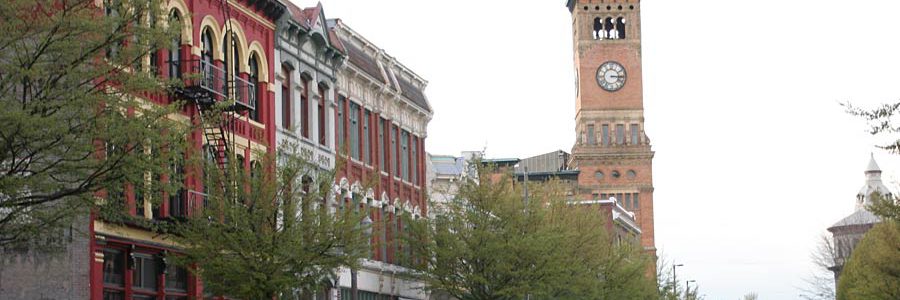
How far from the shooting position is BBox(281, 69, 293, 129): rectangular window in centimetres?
4831

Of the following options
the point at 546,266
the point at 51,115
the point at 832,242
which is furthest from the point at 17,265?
the point at 832,242

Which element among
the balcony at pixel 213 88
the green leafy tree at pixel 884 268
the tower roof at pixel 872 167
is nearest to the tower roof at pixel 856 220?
the tower roof at pixel 872 167

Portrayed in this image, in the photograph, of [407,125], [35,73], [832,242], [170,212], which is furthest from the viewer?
[832,242]

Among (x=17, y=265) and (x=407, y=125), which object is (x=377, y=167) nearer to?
(x=407, y=125)

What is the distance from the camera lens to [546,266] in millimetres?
54250

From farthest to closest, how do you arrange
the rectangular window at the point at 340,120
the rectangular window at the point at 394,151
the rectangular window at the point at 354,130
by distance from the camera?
the rectangular window at the point at 394,151 < the rectangular window at the point at 354,130 < the rectangular window at the point at 340,120

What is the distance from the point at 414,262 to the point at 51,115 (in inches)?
1280

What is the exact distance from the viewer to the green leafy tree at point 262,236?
120ft

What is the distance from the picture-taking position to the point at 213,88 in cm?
4094

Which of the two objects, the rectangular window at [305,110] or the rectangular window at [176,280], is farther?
the rectangular window at [305,110]

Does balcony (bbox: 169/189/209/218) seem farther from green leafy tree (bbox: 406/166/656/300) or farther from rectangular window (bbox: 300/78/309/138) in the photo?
green leafy tree (bbox: 406/166/656/300)

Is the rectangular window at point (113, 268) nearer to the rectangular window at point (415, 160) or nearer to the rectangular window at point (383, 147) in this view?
the rectangular window at point (383, 147)

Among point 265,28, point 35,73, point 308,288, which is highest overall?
point 265,28

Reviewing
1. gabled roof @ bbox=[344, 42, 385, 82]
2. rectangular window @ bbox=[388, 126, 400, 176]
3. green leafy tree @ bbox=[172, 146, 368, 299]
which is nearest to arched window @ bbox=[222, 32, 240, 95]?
green leafy tree @ bbox=[172, 146, 368, 299]
